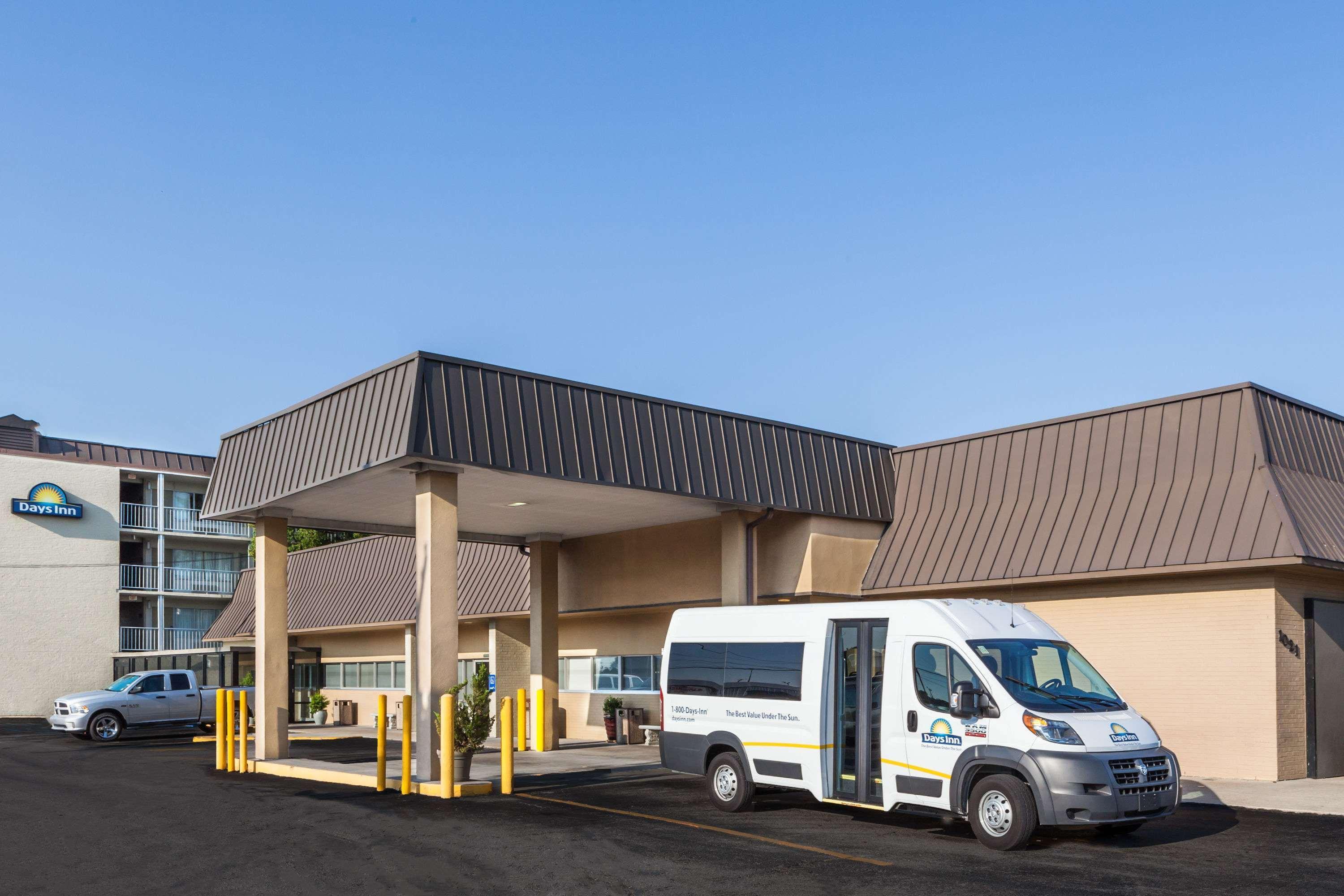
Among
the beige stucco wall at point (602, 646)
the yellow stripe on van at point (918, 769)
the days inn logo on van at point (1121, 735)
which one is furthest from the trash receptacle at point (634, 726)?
the days inn logo on van at point (1121, 735)

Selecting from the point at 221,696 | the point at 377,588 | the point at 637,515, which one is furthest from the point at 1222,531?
the point at 377,588

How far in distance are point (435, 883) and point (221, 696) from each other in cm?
1285

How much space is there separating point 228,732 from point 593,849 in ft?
38.4

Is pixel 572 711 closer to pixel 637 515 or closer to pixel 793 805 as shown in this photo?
pixel 637 515

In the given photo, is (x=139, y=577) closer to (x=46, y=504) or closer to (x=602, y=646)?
(x=46, y=504)

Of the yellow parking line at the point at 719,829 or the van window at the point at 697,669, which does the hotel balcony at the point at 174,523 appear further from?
the van window at the point at 697,669

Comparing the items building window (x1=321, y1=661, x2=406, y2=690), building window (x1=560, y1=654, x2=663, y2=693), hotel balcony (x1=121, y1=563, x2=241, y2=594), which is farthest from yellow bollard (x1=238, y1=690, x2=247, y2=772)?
hotel balcony (x1=121, y1=563, x2=241, y2=594)

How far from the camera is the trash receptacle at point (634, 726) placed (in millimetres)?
26141

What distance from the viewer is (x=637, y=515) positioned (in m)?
22.8

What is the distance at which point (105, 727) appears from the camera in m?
31.4

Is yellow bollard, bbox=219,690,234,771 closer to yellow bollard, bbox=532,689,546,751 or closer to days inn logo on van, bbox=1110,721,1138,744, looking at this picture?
yellow bollard, bbox=532,689,546,751

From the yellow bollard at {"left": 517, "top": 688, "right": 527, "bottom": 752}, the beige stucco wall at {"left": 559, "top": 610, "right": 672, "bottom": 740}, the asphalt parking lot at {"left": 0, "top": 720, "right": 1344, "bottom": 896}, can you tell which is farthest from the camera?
the beige stucco wall at {"left": 559, "top": 610, "right": 672, "bottom": 740}

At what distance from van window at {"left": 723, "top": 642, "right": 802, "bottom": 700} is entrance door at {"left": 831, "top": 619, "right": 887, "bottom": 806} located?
1.88ft

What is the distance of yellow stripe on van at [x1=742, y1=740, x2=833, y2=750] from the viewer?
13891mm
